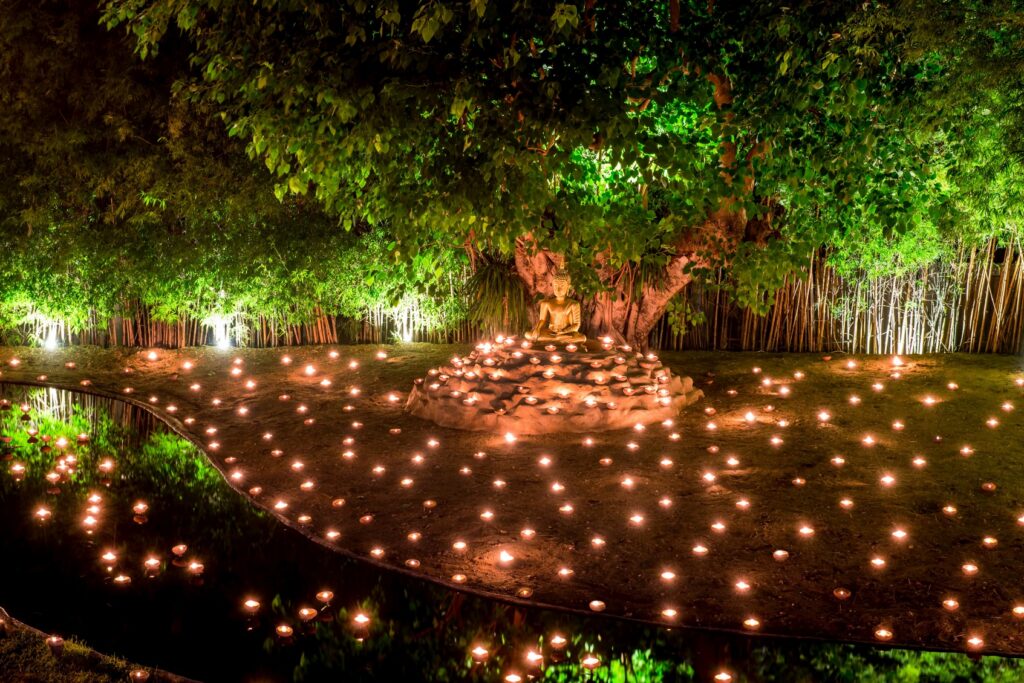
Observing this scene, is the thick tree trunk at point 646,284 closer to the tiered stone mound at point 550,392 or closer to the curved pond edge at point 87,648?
the tiered stone mound at point 550,392

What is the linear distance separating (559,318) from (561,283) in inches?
11.2

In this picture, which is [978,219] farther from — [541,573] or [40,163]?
[40,163]

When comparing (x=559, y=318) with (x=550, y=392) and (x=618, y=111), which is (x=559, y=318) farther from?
(x=618, y=111)

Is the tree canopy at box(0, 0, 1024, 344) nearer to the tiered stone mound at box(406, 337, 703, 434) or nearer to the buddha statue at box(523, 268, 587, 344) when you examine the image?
the buddha statue at box(523, 268, 587, 344)

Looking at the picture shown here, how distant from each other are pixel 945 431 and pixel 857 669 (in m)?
3.40

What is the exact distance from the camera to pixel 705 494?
4.90 meters

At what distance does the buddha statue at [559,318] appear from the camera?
23.2 feet

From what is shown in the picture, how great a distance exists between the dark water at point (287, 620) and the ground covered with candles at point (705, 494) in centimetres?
12

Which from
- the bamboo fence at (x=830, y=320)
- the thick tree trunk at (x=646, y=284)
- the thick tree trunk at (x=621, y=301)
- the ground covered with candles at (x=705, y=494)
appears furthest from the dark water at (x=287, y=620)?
the bamboo fence at (x=830, y=320)

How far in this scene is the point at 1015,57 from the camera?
4.65 metres

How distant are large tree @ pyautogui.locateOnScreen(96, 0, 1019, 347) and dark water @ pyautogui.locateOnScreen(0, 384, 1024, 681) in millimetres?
2040

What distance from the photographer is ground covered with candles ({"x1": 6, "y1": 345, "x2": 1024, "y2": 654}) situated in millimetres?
3691

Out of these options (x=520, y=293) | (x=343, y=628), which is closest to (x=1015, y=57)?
(x=343, y=628)

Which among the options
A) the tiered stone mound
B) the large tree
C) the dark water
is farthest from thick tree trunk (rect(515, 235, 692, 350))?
the dark water
